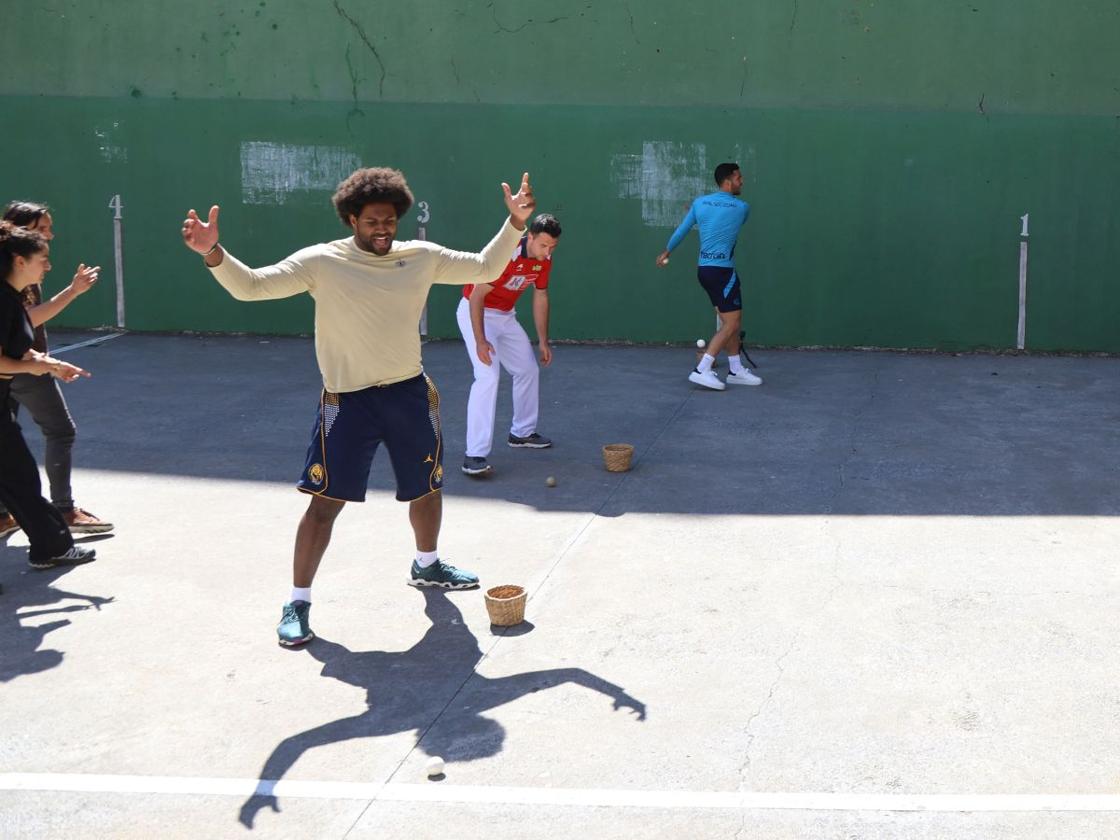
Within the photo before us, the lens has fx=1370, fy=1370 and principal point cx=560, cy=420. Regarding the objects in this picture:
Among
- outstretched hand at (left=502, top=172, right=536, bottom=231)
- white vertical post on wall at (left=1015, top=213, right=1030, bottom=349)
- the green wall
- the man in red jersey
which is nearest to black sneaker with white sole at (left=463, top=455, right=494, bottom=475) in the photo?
the man in red jersey

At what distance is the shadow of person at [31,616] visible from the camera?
19.3 feet

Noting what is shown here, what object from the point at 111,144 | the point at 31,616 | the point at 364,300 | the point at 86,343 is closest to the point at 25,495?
the point at 31,616

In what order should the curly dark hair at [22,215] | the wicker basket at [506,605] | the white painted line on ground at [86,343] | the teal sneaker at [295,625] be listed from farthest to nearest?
the white painted line on ground at [86,343] < the curly dark hair at [22,215] < the wicker basket at [506,605] < the teal sneaker at [295,625]

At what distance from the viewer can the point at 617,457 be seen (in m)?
9.02

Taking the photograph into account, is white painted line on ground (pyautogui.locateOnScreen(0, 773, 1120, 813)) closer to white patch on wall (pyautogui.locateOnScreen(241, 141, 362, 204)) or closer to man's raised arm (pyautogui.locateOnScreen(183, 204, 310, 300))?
man's raised arm (pyautogui.locateOnScreen(183, 204, 310, 300))

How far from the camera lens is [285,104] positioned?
14.8m

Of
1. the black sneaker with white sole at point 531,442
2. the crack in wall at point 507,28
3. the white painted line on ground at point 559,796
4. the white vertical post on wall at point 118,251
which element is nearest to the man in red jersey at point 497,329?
the black sneaker with white sole at point 531,442

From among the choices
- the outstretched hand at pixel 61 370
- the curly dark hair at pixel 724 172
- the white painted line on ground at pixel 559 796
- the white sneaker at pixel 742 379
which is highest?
the curly dark hair at pixel 724 172

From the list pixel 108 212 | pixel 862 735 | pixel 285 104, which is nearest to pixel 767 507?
pixel 862 735

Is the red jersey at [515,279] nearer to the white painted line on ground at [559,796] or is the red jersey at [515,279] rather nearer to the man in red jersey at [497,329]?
the man in red jersey at [497,329]

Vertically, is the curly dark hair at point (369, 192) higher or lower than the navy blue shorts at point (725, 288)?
higher

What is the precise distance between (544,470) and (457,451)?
84cm

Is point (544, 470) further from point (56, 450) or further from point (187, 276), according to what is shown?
point (187, 276)

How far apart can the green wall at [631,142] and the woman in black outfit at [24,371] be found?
8.03m
